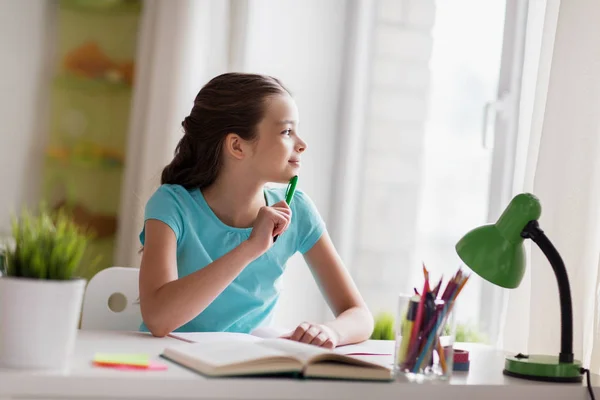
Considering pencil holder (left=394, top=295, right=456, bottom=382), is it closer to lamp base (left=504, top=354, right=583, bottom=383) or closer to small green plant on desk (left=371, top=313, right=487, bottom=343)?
lamp base (left=504, top=354, right=583, bottom=383)

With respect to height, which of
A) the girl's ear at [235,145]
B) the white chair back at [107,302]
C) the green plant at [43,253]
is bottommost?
the white chair back at [107,302]

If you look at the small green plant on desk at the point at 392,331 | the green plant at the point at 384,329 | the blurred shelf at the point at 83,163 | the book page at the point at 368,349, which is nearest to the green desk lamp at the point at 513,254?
the book page at the point at 368,349

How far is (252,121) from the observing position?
5.53 ft

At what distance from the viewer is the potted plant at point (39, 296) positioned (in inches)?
35.7

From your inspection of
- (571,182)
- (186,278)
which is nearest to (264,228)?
(186,278)

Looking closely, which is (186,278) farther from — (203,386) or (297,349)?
(203,386)

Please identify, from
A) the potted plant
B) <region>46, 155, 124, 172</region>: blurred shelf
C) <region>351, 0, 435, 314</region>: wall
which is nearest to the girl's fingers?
the potted plant

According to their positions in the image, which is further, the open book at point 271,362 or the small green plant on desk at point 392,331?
the small green plant on desk at point 392,331

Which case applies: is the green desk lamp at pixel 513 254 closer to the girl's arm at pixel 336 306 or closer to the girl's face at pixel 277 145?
the girl's arm at pixel 336 306

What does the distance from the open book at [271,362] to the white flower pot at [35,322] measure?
0.55 ft

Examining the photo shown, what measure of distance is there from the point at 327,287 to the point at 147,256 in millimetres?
414

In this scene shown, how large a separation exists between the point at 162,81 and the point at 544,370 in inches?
83.3

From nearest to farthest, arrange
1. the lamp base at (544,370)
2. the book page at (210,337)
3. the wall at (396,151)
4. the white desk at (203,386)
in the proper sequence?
1. the white desk at (203,386)
2. the lamp base at (544,370)
3. the book page at (210,337)
4. the wall at (396,151)

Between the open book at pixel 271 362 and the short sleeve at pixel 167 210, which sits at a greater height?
the short sleeve at pixel 167 210
